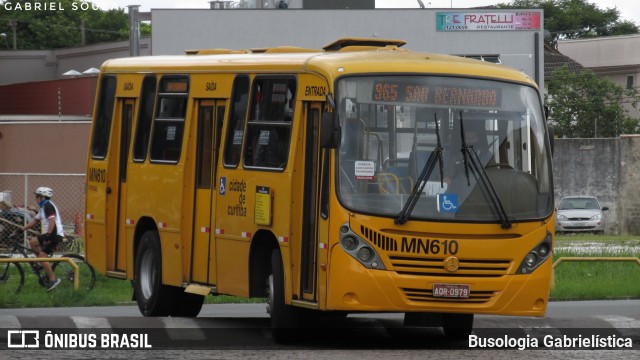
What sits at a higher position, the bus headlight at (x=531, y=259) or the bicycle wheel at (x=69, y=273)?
the bus headlight at (x=531, y=259)

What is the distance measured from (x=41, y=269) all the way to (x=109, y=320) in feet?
25.5

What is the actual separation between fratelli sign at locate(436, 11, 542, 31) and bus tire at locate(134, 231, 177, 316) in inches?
1500

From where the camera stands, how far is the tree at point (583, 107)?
69750 millimetres

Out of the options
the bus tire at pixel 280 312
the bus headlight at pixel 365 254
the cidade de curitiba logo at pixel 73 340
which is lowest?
the cidade de curitiba logo at pixel 73 340

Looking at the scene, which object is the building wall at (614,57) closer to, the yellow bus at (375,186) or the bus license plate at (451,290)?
the yellow bus at (375,186)

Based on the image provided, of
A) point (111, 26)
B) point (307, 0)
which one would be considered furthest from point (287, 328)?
point (111, 26)

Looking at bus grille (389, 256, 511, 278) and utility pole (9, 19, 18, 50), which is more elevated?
utility pole (9, 19, 18, 50)

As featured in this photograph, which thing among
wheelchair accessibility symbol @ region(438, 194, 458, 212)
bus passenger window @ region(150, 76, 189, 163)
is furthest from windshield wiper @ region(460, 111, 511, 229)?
bus passenger window @ region(150, 76, 189, 163)

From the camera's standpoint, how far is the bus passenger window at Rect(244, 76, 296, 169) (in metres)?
13.9

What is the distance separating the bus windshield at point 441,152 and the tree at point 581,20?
99855 millimetres

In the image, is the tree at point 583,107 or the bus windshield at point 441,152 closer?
A: the bus windshield at point 441,152

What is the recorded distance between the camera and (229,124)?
48.9 feet

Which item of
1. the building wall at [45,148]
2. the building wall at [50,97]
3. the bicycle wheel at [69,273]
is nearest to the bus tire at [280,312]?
the bicycle wheel at [69,273]
